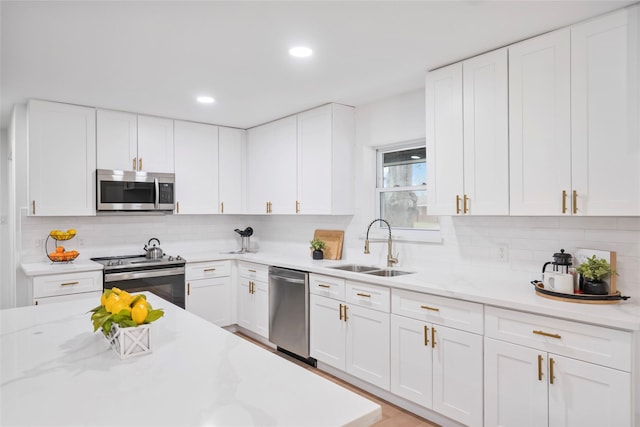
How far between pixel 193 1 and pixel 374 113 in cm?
216

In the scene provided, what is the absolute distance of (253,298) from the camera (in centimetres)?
424

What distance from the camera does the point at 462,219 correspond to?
3086 mm

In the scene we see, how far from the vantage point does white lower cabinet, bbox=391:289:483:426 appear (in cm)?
237

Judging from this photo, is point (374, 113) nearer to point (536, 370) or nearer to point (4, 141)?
point (536, 370)

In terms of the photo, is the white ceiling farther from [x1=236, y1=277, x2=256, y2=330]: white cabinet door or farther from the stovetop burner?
[x1=236, y1=277, x2=256, y2=330]: white cabinet door

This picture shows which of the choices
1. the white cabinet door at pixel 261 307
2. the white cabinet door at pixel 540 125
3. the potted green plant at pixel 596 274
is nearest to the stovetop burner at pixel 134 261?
the white cabinet door at pixel 261 307

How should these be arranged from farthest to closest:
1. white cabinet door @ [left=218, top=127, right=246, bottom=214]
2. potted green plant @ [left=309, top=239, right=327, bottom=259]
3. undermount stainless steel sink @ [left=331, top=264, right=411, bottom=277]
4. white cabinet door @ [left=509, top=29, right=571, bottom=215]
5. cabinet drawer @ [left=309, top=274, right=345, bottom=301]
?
white cabinet door @ [left=218, top=127, right=246, bottom=214], potted green plant @ [left=309, top=239, right=327, bottom=259], undermount stainless steel sink @ [left=331, top=264, right=411, bottom=277], cabinet drawer @ [left=309, top=274, right=345, bottom=301], white cabinet door @ [left=509, top=29, right=571, bottom=215]

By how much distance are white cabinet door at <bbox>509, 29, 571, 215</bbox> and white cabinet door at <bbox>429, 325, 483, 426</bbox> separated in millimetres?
863

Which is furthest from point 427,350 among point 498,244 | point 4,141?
point 4,141

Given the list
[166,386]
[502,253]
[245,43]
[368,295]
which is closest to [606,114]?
[502,253]

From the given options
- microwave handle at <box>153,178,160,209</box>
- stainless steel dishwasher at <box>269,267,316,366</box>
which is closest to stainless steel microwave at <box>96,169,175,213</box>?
microwave handle at <box>153,178,160,209</box>

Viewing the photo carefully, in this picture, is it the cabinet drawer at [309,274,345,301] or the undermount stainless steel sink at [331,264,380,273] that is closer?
the cabinet drawer at [309,274,345,301]

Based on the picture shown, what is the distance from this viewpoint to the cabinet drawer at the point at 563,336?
6.02 ft

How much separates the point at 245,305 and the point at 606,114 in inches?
141
